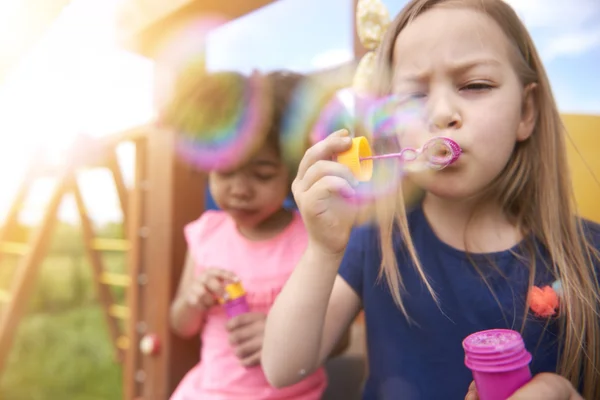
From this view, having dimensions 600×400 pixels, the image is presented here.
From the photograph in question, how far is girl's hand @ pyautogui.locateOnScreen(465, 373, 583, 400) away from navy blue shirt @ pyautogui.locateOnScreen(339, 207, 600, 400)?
9cm

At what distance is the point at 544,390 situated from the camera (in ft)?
1.11

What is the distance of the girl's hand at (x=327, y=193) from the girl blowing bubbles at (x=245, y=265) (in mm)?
270

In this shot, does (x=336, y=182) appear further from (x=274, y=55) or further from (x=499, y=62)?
(x=274, y=55)

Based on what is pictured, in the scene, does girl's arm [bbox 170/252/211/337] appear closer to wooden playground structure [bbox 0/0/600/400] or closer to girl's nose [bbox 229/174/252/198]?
wooden playground structure [bbox 0/0/600/400]

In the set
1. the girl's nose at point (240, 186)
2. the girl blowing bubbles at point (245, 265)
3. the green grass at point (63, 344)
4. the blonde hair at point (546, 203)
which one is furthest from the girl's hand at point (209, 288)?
the green grass at point (63, 344)

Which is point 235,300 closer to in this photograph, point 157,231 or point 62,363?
point 157,231

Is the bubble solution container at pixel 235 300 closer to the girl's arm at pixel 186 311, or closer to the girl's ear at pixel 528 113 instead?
the girl's arm at pixel 186 311

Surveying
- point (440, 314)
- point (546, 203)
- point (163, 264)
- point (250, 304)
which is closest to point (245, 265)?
point (250, 304)

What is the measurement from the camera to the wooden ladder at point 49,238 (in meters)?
1.43

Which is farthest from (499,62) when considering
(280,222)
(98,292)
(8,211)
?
(8,211)

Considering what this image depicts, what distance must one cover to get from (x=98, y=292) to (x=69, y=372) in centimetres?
31

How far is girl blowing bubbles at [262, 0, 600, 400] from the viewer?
420 millimetres

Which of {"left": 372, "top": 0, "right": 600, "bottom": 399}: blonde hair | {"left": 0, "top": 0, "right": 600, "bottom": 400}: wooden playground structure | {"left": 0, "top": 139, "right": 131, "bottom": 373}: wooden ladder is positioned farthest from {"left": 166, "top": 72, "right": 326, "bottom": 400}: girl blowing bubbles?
{"left": 0, "top": 139, "right": 131, "bottom": 373}: wooden ladder

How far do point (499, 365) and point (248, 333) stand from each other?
42cm
